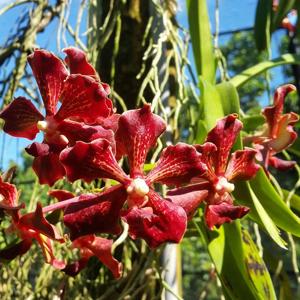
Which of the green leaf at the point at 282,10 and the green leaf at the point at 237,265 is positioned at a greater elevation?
the green leaf at the point at 282,10

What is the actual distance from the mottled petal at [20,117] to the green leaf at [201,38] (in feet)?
1.13

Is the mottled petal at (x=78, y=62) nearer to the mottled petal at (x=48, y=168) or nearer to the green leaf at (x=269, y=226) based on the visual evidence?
the mottled petal at (x=48, y=168)

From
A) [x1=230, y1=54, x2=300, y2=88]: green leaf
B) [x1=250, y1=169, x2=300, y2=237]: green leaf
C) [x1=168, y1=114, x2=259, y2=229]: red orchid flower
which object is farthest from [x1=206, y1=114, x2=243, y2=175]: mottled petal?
[x1=230, y1=54, x2=300, y2=88]: green leaf

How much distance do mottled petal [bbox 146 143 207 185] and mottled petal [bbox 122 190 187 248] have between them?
0.10 feet

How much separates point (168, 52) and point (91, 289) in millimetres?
383

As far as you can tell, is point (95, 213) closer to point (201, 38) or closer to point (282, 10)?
point (201, 38)

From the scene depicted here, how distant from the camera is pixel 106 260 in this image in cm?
48

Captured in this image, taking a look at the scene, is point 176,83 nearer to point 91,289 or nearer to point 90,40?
point 90,40

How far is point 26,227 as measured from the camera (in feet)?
1.60

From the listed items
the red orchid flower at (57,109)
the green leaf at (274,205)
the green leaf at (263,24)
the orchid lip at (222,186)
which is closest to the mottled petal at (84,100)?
the red orchid flower at (57,109)

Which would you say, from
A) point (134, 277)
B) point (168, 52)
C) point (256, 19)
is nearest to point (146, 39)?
point (168, 52)

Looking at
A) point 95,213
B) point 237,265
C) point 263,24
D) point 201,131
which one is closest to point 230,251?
point 237,265

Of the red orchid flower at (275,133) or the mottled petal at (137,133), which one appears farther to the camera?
the red orchid flower at (275,133)

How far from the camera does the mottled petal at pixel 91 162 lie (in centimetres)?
39
